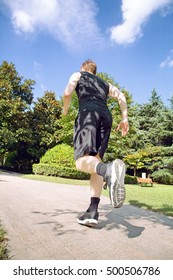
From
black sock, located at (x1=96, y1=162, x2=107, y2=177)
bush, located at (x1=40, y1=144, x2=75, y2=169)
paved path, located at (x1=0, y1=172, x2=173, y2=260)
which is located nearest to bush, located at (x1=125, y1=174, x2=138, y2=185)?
bush, located at (x1=40, y1=144, x2=75, y2=169)

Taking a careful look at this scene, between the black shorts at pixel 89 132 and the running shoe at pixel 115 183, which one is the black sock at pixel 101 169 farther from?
the black shorts at pixel 89 132

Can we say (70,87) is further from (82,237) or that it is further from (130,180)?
(130,180)

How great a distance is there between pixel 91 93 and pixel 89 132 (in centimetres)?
55

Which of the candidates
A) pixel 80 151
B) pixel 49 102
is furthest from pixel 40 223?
pixel 49 102

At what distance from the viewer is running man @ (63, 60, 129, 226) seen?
2.75 m

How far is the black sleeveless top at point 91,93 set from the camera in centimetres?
322

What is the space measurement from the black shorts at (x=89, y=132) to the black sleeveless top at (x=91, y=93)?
0.30 feet

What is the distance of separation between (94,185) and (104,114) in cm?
89

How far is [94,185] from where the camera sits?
3.32 meters

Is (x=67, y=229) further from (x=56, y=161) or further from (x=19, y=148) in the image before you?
(x=19, y=148)

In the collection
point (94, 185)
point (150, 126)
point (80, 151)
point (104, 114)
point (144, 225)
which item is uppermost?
point (150, 126)

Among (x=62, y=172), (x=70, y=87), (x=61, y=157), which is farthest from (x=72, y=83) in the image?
(x=61, y=157)

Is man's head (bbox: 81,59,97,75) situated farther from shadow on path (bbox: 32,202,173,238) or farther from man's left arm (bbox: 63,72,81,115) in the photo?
shadow on path (bbox: 32,202,173,238)

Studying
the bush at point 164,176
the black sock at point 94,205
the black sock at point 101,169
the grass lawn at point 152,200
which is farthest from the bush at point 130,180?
the black sock at point 101,169
